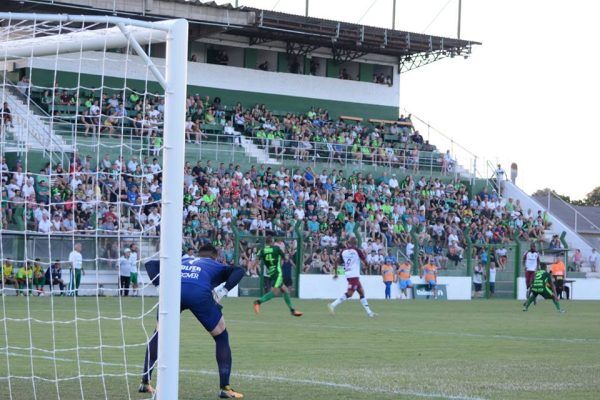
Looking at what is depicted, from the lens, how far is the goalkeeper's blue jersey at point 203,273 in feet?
36.8

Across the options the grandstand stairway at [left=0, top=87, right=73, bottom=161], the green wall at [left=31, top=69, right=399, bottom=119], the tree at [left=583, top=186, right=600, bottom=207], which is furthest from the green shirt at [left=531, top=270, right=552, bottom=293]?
the tree at [left=583, top=186, right=600, bottom=207]

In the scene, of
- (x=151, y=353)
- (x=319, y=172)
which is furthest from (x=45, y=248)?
(x=151, y=353)

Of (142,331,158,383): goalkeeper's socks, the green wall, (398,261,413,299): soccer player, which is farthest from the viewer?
the green wall

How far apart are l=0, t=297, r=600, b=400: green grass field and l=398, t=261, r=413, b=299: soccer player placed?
1409 cm

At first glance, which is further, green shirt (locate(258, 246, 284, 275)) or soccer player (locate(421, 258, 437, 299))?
soccer player (locate(421, 258, 437, 299))

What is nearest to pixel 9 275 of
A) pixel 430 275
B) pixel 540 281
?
pixel 540 281

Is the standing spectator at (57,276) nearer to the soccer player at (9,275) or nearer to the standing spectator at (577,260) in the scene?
the soccer player at (9,275)

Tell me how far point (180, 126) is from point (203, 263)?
2.18 meters

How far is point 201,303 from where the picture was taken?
11.1 meters

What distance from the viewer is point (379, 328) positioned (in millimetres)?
21734

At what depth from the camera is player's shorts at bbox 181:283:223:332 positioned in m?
11.1

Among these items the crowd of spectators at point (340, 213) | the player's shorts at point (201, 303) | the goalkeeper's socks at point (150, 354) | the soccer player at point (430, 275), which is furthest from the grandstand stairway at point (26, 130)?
→ the soccer player at point (430, 275)

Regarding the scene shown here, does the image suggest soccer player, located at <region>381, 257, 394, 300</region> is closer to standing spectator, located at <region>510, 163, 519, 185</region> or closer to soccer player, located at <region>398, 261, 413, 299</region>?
soccer player, located at <region>398, 261, 413, 299</region>

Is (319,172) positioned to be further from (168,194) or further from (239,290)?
(168,194)
